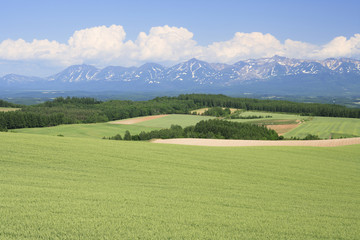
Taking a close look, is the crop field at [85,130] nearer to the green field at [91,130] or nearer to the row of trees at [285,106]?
the green field at [91,130]

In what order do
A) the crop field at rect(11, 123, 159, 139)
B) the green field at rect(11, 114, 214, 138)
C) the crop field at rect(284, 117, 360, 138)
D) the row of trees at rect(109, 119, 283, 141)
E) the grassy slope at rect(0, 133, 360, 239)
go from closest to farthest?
the grassy slope at rect(0, 133, 360, 239), the row of trees at rect(109, 119, 283, 141), the crop field at rect(284, 117, 360, 138), the crop field at rect(11, 123, 159, 139), the green field at rect(11, 114, 214, 138)

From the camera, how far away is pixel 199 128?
78.8 meters

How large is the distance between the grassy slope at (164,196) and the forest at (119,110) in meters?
73.4

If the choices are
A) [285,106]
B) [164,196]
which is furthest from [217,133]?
[285,106]

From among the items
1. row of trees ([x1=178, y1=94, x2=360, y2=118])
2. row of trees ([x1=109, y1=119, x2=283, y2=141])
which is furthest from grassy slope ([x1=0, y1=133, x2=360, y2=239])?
row of trees ([x1=178, y1=94, x2=360, y2=118])

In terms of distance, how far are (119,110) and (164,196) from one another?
12381cm

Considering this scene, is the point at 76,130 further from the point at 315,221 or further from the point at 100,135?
the point at 315,221

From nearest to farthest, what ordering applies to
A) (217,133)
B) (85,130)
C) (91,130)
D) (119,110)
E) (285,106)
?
(217,133)
(85,130)
(91,130)
(119,110)
(285,106)

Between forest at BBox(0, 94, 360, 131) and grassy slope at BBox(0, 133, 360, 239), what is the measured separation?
73420mm

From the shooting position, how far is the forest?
310 feet

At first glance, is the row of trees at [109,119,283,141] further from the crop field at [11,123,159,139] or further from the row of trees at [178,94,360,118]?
the row of trees at [178,94,360,118]

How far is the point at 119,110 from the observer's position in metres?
133

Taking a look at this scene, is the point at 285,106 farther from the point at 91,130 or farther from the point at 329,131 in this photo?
the point at 91,130

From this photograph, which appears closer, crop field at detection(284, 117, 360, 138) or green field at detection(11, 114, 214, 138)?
crop field at detection(284, 117, 360, 138)
